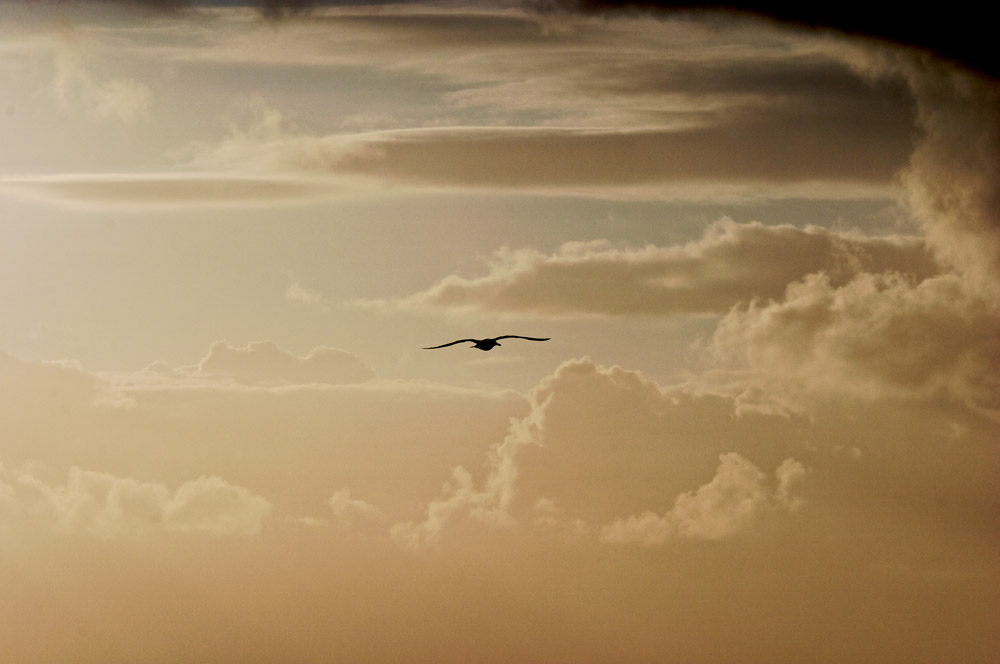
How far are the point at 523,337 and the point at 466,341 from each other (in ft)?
6.40

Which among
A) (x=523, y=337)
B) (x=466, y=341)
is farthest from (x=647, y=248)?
(x=466, y=341)

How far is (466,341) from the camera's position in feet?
67.3

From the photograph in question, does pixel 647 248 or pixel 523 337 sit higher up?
pixel 647 248

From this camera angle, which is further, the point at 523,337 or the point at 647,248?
the point at 647,248

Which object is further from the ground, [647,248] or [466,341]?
[647,248]

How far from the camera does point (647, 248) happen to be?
23.6 metres

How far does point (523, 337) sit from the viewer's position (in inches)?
803

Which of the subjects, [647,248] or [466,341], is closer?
[466,341]

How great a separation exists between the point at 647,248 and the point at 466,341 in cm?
844

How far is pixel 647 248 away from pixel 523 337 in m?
6.90

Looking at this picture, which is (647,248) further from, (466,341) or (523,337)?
(466,341)
